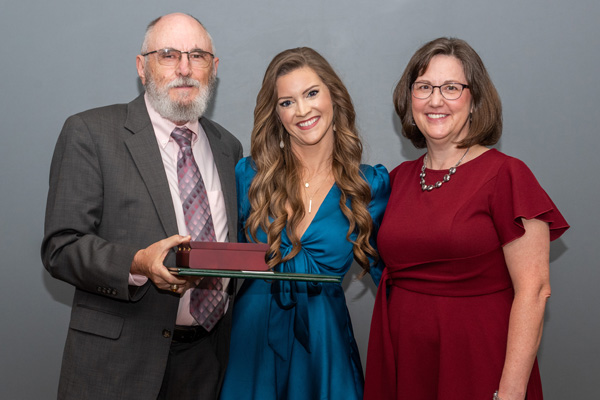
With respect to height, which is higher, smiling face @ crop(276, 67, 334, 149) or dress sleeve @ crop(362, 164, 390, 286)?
smiling face @ crop(276, 67, 334, 149)

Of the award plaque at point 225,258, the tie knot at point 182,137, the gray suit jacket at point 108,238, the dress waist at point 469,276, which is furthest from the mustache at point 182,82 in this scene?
the dress waist at point 469,276

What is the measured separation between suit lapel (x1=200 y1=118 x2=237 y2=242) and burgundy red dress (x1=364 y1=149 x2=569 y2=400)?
0.63 m

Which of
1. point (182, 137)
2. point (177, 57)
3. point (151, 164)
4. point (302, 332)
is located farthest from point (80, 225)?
point (302, 332)

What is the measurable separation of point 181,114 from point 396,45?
147 centimetres

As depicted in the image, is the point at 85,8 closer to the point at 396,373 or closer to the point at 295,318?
the point at 295,318

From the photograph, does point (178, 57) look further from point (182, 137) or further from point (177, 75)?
point (182, 137)

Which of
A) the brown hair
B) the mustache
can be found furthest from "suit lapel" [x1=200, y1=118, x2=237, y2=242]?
the brown hair

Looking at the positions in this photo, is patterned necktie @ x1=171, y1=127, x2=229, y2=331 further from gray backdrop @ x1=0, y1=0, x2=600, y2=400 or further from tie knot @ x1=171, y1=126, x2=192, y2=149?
gray backdrop @ x1=0, y1=0, x2=600, y2=400

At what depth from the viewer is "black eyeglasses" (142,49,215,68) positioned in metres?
2.30

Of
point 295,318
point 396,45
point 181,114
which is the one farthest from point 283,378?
point 396,45

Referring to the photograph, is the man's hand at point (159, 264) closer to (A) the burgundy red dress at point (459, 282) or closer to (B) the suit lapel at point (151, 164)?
(B) the suit lapel at point (151, 164)

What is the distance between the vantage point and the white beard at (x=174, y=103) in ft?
7.36

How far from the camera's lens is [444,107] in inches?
82.2

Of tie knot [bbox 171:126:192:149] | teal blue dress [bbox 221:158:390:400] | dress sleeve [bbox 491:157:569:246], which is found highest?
tie knot [bbox 171:126:192:149]
